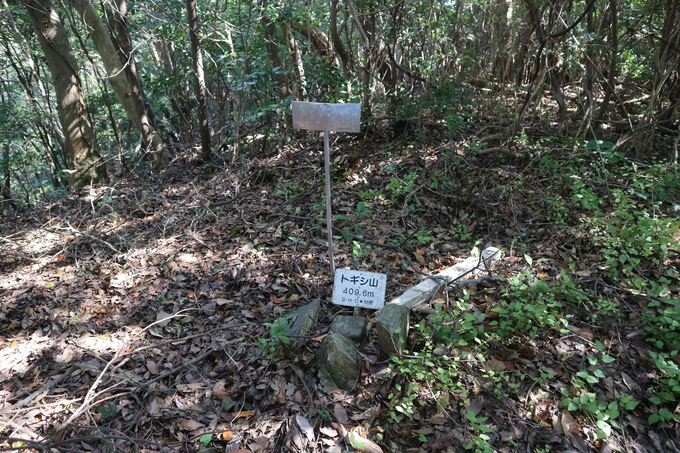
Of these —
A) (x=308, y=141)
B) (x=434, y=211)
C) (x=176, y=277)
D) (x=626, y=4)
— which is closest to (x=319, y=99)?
(x=308, y=141)

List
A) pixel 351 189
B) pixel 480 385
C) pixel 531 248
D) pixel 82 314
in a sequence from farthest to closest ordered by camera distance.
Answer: pixel 351 189 < pixel 531 248 < pixel 82 314 < pixel 480 385

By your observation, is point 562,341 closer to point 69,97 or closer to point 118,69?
point 118,69

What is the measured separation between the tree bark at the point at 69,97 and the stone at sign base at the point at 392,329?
20.8ft

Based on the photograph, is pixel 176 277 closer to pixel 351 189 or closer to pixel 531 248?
pixel 351 189

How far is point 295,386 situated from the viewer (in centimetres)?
260

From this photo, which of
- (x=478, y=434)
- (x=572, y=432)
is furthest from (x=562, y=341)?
(x=478, y=434)

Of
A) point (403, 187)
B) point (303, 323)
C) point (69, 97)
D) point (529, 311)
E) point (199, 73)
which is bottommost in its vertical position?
point (303, 323)

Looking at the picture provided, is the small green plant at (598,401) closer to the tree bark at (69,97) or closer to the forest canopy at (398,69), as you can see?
the forest canopy at (398,69)

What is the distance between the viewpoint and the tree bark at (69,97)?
6328 millimetres

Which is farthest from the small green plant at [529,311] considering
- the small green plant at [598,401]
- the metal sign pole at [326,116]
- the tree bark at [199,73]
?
the tree bark at [199,73]

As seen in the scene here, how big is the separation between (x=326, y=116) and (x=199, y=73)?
3614 mm

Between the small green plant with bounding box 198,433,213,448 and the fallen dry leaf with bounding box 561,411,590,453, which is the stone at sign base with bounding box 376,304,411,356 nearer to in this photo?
the fallen dry leaf with bounding box 561,411,590,453

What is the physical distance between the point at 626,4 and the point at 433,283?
19.6ft

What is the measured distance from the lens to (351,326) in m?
2.92
